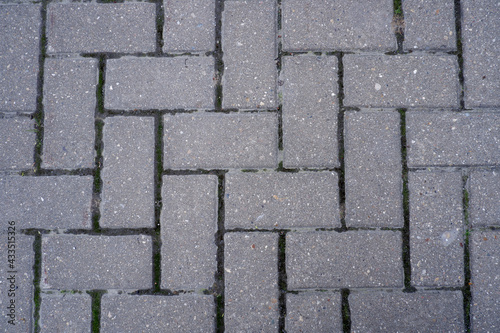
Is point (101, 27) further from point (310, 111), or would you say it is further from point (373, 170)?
point (373, 170)

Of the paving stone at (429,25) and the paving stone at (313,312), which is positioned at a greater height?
the paving stone at (429,25)

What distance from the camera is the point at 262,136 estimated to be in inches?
85.0

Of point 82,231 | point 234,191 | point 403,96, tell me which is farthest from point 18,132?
point 403,96

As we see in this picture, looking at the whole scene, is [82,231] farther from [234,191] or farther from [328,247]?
[328,247]

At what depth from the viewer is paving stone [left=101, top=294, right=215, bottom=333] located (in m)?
2.11

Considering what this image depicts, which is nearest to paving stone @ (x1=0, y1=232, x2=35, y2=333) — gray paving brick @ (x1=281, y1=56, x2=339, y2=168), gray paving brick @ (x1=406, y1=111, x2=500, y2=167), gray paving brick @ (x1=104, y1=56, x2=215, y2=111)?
gray paving brick @ (x1=104, y1=56, x2=215, y2=111)

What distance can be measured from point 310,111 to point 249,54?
0.57 m

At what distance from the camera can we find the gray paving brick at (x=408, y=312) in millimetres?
2109

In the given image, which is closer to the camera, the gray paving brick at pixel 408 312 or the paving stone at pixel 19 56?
the gray paving brick at pixel 408 312

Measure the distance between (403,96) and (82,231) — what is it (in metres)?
2.37

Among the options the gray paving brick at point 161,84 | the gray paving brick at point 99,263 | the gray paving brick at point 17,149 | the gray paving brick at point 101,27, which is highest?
the gray paving brick at point 101,27

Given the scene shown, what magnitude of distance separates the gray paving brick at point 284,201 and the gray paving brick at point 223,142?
0.13 m

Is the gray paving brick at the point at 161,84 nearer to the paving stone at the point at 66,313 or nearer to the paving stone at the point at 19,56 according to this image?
the paving stone at the point at 19,56

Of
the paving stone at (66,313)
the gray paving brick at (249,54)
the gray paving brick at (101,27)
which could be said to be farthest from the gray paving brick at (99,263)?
the gray paving brick at (101,27)
